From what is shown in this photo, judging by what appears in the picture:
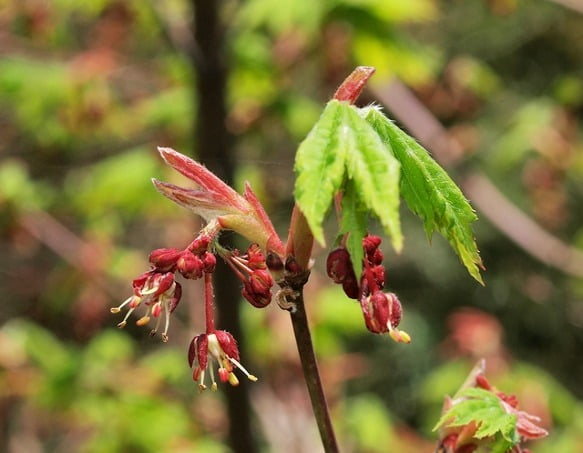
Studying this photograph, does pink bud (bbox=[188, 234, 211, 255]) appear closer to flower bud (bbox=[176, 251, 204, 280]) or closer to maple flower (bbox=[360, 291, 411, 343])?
flower bud (bbox=[176, 251, 204, 280])

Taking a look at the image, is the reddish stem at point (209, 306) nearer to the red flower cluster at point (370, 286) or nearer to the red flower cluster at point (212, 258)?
the red flower cluster at point (212, 258)

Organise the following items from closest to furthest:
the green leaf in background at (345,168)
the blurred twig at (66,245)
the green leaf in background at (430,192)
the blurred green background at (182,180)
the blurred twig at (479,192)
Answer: the green leaf in background at (345,168), the green leaf in background at (430,192), the blurred green background at (182,180), the blurred twig at (479,192), the blurred twig at (66,245)

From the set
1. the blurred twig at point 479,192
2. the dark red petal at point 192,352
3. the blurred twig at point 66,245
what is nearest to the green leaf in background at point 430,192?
the dark red petal at point 192,352

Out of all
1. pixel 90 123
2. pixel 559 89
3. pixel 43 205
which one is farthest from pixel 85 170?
pixel 559 89

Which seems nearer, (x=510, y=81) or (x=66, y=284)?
(x=66, y=284)

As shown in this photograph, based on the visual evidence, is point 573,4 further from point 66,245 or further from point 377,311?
point 377,311

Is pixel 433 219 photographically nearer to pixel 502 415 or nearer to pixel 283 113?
pixel 502 415
